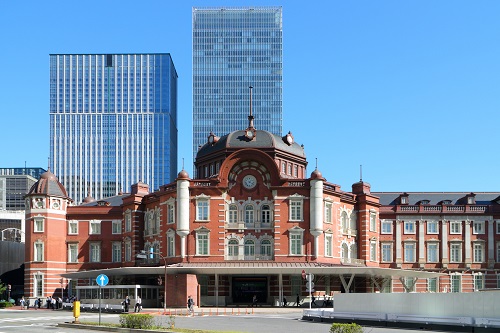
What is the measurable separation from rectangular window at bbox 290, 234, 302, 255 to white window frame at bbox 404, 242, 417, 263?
19.7 m

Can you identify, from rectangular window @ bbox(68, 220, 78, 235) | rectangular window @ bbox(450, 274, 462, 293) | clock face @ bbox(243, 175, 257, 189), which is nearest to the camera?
clock face @ bbox(243, 175, 257, 189)

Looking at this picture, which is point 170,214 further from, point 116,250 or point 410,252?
point 410,252

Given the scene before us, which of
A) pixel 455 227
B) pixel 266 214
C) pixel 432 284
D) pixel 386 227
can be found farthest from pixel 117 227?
pixel 455 227

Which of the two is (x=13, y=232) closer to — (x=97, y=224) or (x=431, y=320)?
(x=97, y=224)

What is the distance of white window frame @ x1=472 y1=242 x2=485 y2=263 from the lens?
94688 millimetres

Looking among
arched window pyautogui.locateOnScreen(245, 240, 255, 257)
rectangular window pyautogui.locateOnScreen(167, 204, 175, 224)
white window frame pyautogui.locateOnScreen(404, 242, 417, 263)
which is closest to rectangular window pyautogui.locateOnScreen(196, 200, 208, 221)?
rectangular window pyautogui.locateOnScreen(167, 204, 175, 224)

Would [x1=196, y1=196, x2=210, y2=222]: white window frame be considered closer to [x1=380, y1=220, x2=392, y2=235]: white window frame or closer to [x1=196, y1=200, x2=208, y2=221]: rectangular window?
[x1=196, y1=200, x2=208, y2=221]: rectangular window

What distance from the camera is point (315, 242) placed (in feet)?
266

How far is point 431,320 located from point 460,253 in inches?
2068

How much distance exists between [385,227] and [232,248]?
2254 cm

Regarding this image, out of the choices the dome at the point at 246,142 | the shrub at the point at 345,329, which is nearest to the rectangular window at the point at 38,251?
the dome at the point at 246,142

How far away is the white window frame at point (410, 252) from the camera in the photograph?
9544 cm

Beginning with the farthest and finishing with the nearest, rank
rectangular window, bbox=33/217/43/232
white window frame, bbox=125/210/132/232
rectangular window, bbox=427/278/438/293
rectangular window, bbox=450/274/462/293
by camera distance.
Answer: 1. rectangular window, bbox=427/278/438/293
2. rectangular window, bbox=450/274/462/293
3. white window frame, bbox=125/210/132/232
4. rectangular window, bbox=33/217/43/232

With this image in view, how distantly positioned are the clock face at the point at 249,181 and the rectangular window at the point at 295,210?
4.35m
